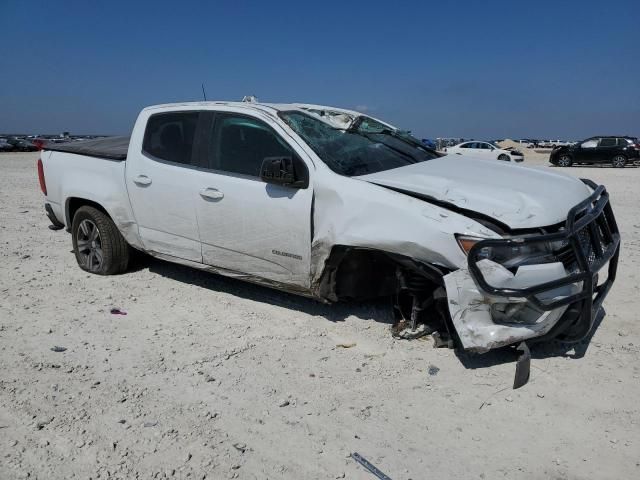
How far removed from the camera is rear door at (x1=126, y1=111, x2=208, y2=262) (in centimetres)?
448

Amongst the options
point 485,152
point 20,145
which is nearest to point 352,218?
point 485,152

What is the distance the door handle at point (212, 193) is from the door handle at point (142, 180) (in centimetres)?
71

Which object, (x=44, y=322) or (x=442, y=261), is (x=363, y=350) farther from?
(x=44, y=322)

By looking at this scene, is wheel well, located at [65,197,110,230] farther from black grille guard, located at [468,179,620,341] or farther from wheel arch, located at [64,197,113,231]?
black grille guard, located at [468,179,620,341]

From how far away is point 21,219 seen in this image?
27.7 ft

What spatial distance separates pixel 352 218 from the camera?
11.7 ft

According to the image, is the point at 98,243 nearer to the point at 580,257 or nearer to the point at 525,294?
the point at 525,294

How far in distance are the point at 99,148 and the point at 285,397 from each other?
3794 mm

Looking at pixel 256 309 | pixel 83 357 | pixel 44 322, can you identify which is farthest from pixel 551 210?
pixel 44 322

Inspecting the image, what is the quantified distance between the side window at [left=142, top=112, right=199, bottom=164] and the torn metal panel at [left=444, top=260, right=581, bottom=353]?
2637 mm

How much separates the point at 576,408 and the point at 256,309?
2558mm

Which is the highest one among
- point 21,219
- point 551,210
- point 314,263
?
point 551,210

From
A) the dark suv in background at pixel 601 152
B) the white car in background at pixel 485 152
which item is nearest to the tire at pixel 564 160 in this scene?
the dark suv in background at pixel 601 152

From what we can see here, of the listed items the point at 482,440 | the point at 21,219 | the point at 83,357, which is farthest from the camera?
the point at 21,219
